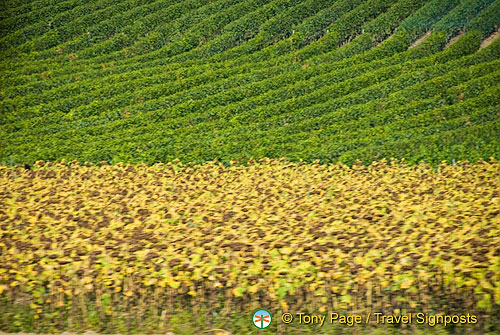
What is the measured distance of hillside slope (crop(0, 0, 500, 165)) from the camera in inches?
831

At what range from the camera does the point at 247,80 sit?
2872cm

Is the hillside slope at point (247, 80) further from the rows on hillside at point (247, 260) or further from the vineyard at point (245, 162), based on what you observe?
the rows on hillside at point (247, 260)

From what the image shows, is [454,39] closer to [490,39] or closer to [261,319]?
[490,39]

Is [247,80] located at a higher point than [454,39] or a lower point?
lower

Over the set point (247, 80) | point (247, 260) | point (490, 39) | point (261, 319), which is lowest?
point (261, 319)

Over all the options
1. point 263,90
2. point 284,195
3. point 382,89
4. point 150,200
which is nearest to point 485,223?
point 284,195

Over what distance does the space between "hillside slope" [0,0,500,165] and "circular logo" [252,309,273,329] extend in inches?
460

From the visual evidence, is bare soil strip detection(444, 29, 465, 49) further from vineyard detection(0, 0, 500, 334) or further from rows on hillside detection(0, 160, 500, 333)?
rows on hillside detection(0, 160, 500, 333)

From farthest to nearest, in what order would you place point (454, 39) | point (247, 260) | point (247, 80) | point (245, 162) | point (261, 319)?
1. point (454, 39)
2. point (247, 80)
3. point (245, 162)
4. point (247, 260)
5. point (261, 319)

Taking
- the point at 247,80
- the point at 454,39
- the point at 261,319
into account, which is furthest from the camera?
the point at 454,39

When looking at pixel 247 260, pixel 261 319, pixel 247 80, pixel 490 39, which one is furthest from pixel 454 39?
pixel 261 319

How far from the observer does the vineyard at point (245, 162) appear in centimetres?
691

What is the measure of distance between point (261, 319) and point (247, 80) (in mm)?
22756

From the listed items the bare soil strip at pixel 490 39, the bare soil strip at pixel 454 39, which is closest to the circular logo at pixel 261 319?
the bare soil strip at pixel 490 39
